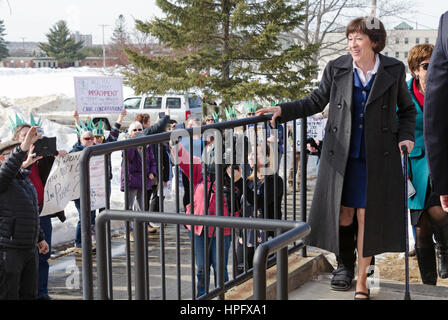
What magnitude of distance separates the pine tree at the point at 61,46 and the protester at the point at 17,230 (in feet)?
332

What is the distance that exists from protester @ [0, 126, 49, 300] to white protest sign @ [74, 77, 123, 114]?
584 cm

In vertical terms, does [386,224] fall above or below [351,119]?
below

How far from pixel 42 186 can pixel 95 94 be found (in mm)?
4669

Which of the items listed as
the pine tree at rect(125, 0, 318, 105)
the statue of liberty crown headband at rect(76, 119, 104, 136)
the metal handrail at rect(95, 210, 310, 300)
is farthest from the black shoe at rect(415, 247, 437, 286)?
the pine tree at rect(125, 0, 318, 105)

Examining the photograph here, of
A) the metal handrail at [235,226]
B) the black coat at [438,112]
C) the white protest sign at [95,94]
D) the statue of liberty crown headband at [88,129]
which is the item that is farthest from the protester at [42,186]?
the black coat at [438,112]

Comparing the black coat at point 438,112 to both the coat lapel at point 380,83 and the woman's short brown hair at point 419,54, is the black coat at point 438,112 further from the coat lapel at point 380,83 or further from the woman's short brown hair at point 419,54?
the woman's short brown hair at point 419,54

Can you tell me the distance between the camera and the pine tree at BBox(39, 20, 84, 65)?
102 meters

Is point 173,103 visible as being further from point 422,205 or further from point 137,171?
point 422,205

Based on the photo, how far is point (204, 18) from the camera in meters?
19.0

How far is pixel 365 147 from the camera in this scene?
380 cm

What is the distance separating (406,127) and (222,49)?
1614 centimetres

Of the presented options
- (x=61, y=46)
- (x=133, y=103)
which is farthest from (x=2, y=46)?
(x=133, y=103)
